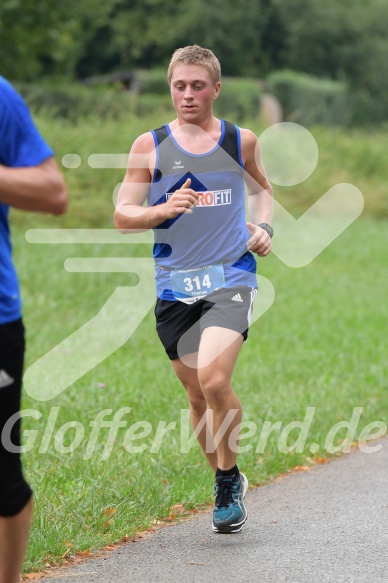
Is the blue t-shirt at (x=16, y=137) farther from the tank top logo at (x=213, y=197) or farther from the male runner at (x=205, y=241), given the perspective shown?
the tank top logo at (x=213, y=197)

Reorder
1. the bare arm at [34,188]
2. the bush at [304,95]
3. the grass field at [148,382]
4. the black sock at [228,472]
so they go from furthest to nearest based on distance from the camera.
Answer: the bush at [304,95], the grass field at [148,382], the black sock at [228,472], the bare arm at [34,188]

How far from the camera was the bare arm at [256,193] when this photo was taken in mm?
5211

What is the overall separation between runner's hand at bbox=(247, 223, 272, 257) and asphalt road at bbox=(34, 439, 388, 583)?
132 cm

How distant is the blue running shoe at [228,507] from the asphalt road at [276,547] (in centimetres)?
6

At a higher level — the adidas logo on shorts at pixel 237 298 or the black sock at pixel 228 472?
the adidas logo on shorts at pixel 237 298

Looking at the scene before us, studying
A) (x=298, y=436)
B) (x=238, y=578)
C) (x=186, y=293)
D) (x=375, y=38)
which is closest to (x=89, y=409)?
(x=298, y=436)

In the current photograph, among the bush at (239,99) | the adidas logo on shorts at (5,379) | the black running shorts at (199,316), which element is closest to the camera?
the adidas logo on shorts at (5,379)

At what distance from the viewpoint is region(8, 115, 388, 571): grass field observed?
5.73m

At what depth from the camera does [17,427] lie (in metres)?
3.58

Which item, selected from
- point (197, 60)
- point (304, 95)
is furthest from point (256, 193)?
point (304, 95)

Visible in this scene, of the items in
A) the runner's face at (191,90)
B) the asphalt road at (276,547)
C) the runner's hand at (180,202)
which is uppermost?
the runner's face at (191,90)

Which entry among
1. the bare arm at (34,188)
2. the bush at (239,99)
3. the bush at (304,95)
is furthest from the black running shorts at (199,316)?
the bush at (304,95)

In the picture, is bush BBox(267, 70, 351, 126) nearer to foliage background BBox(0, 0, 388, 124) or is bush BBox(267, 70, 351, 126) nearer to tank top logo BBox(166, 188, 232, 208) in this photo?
foliage background BBox(0, 0, 388, 124)

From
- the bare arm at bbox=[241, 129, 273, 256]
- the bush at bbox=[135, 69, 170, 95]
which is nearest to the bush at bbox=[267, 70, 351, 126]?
the bush at bbox=[135, 69, 170, 95]
